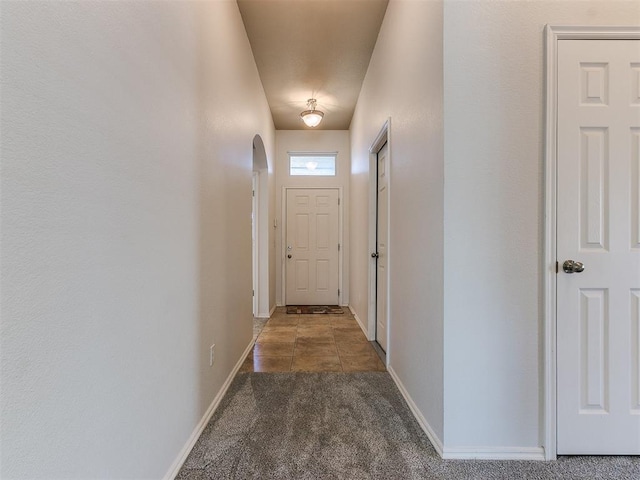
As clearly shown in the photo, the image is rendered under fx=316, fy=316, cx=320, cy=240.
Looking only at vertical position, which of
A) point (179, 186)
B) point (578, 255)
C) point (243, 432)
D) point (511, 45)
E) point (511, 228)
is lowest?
point (243, 432)

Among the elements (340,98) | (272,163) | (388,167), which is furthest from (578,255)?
(272,163)

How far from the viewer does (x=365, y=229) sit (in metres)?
3.58

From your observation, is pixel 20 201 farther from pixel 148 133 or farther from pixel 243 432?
pixel 243 432

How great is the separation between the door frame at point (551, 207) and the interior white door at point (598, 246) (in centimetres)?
3

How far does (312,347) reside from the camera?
3.10 metres

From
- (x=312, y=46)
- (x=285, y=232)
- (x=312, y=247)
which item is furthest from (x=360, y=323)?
(x=312, y=46)

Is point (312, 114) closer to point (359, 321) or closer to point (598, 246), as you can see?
point (359, 321)

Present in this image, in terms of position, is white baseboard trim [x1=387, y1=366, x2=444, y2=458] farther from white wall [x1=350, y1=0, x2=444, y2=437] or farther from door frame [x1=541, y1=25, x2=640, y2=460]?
door frame [x1=541, y1=25, x2=640, y2=460]

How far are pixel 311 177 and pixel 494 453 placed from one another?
430 cm

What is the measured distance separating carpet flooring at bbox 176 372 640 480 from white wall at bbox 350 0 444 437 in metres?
0.18

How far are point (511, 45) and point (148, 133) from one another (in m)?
1.69

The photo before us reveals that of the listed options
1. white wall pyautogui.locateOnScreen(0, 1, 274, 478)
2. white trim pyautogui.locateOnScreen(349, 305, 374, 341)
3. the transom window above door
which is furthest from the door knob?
the transom window above door

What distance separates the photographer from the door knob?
1.50m

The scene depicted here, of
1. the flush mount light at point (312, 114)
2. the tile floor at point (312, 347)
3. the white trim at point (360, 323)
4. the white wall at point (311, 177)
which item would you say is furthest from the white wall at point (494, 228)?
the white wall at point (311, 177)
